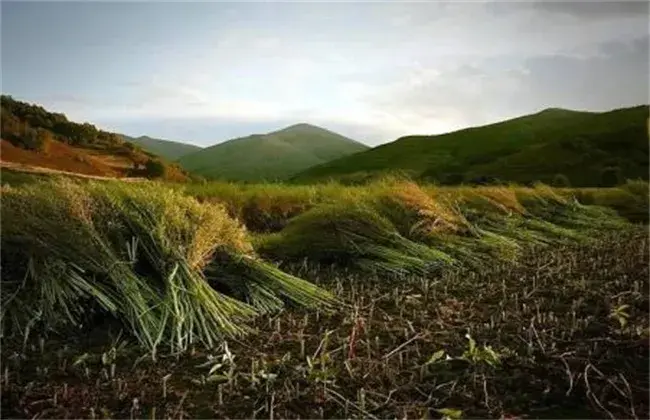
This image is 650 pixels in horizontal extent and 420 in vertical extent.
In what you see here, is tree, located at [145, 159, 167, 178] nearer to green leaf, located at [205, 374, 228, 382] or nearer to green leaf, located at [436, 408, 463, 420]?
green leaf, located at [205, 374, 228, 382]

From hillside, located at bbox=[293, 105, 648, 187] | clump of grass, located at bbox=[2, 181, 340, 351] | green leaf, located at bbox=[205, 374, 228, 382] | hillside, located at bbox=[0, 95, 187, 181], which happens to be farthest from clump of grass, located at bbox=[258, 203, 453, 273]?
hillside, located at bbox=[293, 105, 648, 187]

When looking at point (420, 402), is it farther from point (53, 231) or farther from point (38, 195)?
point (38, 195)

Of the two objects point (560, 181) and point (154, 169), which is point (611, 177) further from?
point (154, 169)

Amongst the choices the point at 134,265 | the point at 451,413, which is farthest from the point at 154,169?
the point at 451,413

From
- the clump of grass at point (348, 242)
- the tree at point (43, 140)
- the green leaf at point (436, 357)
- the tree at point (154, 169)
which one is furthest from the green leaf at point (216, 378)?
the tree at point (154, 169)

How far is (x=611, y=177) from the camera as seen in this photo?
19891mm

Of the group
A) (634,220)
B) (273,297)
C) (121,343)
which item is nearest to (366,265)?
(273,297)

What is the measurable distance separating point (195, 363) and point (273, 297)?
123cm

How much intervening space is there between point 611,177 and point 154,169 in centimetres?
1435

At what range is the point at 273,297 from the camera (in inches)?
188

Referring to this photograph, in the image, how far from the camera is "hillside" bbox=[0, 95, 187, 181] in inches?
324

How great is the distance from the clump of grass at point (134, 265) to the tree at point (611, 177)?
55.3 feet

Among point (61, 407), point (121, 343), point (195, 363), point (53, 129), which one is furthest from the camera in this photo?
point (53, 129)

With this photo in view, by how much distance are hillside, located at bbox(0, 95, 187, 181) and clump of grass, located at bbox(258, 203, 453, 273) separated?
335 cm
